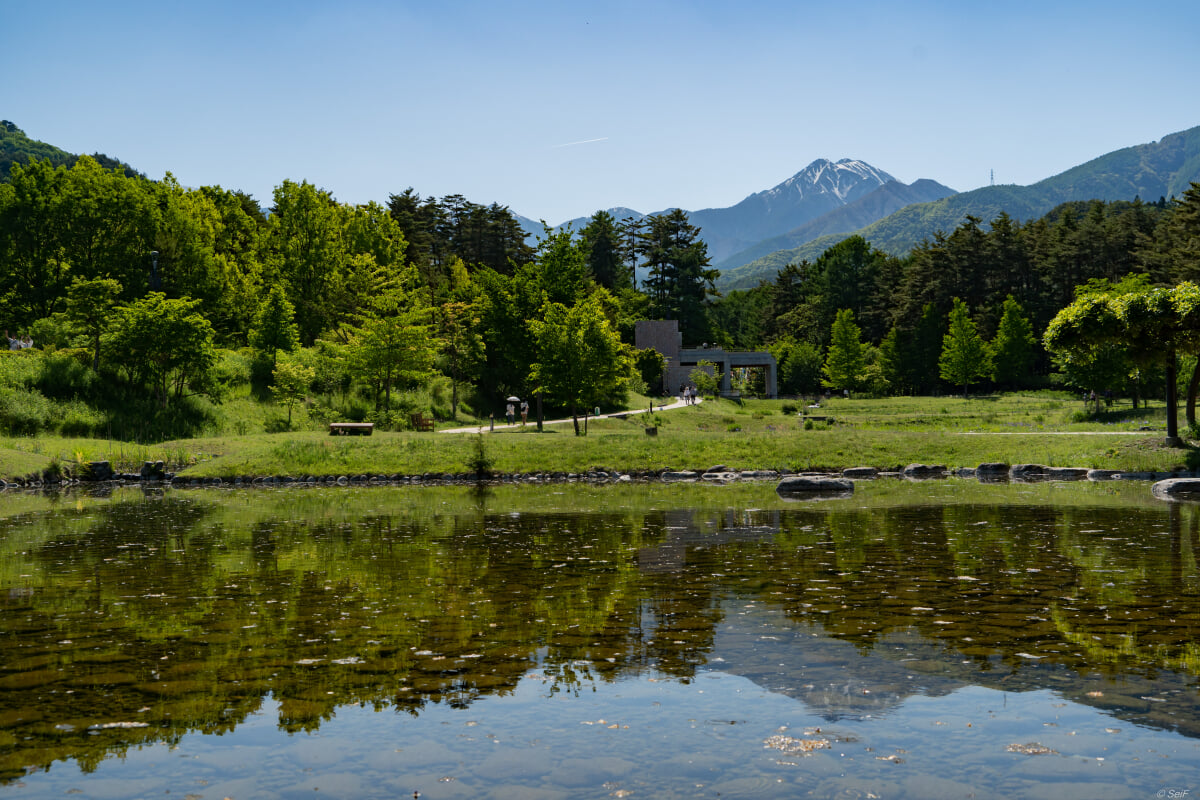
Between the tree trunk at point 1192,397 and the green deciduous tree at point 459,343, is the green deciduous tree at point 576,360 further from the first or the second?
the tree trunk at point 1192,397

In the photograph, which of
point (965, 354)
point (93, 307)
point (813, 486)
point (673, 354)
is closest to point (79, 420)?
point (93, 307)

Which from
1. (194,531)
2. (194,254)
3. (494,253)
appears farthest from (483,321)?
(194,531)

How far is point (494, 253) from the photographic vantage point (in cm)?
9781

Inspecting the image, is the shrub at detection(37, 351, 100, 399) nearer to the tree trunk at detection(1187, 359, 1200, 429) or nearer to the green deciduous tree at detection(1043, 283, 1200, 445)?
the green deciduous tree at detection(1043, 283, 1200, 445)

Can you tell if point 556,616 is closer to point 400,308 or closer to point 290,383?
point 290,383

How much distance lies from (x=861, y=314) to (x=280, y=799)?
117 meters

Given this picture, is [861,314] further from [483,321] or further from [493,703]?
[493,703]

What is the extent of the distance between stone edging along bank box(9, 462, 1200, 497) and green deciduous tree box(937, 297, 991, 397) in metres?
58.5

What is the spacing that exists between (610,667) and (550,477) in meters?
26.2

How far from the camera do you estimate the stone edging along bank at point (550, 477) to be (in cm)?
3219

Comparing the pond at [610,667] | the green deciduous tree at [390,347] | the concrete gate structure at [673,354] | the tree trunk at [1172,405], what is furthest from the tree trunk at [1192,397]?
the concrete gate structure at [673,354]

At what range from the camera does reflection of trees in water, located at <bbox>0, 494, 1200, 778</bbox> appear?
26.1ft

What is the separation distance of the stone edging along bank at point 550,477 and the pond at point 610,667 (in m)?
14.6

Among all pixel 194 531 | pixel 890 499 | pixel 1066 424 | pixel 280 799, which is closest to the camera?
pixel 280 799
